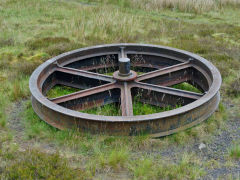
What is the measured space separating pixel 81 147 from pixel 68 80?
78.2 inches

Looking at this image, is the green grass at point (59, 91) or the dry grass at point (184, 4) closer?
the green grass at point (59, 91)

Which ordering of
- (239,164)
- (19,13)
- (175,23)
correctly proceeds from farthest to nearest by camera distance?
(19,13) → (175,23) → (239,164)

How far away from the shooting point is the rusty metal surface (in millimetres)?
3830

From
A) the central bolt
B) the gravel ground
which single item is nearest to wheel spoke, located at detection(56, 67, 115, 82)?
the central bolt

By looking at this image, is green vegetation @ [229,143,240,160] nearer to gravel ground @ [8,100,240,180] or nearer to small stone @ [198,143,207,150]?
gravel ground @ [8,100,240,180]

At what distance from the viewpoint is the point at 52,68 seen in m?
5.43

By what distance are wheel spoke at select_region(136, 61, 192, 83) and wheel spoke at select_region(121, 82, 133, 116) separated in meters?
0.38

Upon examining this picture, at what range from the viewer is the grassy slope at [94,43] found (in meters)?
3.47

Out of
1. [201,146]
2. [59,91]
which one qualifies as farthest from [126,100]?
[59,91]

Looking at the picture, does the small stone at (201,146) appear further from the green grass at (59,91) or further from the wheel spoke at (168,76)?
the green grass at (59,91)

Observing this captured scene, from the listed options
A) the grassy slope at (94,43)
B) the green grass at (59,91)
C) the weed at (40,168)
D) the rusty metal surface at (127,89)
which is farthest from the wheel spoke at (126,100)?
the green grass at (59,91)

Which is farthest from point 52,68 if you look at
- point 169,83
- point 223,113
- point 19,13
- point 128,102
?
point 19,13

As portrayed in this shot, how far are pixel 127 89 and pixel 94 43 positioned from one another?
13.4 ft

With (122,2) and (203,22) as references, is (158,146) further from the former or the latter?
(122,2)
